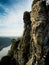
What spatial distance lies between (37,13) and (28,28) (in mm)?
6579

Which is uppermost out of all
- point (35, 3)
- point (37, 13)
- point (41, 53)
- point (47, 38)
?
point (35, 3)

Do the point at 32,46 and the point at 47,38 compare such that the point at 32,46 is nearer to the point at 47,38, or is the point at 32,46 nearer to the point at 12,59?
the point at 47,38

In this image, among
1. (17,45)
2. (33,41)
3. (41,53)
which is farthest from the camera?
(17,45)

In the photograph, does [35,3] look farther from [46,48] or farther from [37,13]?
[46,48]

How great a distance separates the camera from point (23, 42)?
148 ft

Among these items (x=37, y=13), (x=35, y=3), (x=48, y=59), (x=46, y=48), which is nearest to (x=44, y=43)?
(x=46, y=48)

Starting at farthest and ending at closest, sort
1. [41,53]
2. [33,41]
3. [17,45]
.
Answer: [17,45]
[33,41]
[41,53]

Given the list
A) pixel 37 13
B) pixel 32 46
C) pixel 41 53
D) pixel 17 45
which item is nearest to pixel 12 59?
pixel 17 45

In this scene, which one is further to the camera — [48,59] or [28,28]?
[28,28]

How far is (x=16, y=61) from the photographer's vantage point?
1802 inches

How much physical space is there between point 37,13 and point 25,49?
34.0 ft

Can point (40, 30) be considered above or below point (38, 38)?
above

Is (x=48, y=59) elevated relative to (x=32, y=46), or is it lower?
lower

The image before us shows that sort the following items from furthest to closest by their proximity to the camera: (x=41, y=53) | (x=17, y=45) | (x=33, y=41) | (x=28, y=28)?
(x=17, y=45) → (x=28, y=28) → (x=33, y=41) → (x=41, y=53)
